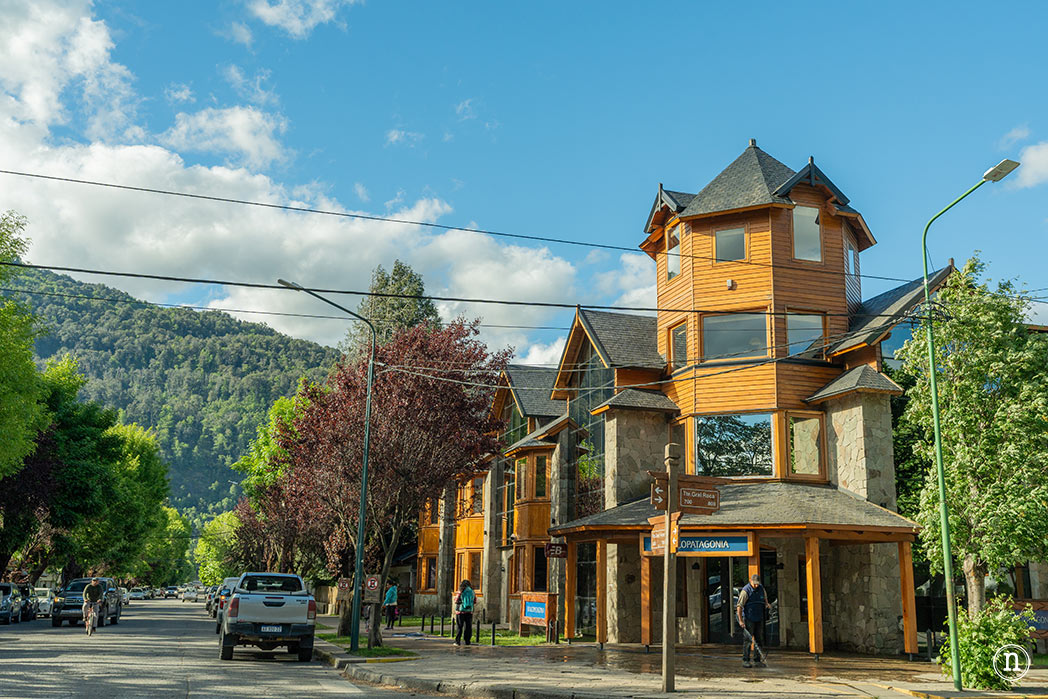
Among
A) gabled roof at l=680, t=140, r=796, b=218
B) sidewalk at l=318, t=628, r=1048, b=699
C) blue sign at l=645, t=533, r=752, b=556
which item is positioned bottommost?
sidewalk at l=318, t=628, r=1048, b=699

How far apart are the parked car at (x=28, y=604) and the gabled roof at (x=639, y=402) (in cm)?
2973

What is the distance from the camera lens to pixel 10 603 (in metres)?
37.0

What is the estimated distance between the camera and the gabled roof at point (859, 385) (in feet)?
74.1

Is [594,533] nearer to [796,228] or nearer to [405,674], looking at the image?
[405,674]

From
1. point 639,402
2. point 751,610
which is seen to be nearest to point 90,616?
point 639,402

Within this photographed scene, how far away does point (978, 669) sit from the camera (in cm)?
1409

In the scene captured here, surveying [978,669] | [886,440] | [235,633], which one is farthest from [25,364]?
[978,669]

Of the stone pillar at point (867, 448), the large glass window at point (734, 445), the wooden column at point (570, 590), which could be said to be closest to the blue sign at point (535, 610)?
the wooden column at point (570, 590)

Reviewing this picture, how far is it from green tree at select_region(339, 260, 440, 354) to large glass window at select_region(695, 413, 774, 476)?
3573cm

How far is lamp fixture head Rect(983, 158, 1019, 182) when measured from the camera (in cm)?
1471

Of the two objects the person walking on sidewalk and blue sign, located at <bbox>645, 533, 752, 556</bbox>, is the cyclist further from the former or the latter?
blue sign, located at <bbox>645, 533, 752, 556</bbox>

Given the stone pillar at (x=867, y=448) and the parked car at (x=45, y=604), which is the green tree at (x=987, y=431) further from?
the parked car at (x=45, y=604)

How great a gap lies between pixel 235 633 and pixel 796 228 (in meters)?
18.0

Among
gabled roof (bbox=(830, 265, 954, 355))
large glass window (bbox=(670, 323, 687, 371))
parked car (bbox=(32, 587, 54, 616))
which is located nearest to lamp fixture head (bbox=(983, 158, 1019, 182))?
gabled roof (bbox=(830, 265, 954, 355))
